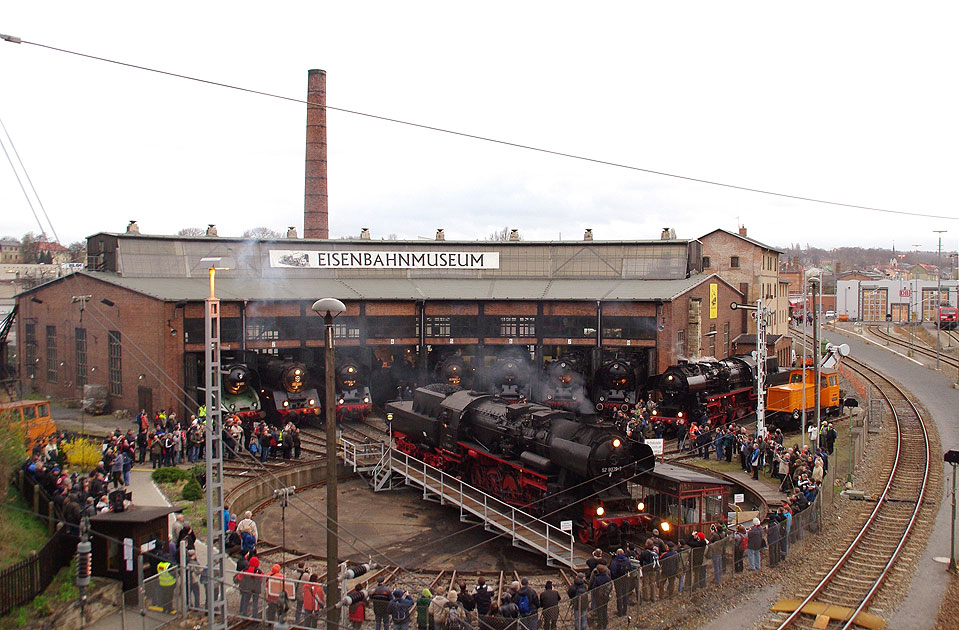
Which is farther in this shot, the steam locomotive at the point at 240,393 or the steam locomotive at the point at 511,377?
the steam locomotive at the point at 511,377

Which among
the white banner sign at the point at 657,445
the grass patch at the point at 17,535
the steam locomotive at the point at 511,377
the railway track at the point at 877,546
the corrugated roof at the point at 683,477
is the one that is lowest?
the railway track at the point at 877,546

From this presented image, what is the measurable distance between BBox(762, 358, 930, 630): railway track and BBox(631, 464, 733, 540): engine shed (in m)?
3.09

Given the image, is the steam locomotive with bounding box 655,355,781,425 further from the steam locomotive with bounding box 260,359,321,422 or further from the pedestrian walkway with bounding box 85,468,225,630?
the pedestrian walkway with bounding box 85,468,225,630

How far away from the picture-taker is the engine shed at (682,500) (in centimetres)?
1823

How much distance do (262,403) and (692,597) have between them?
73.6 feet

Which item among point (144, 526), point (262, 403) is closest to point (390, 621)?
point (144, 526)

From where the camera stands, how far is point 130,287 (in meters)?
31.4

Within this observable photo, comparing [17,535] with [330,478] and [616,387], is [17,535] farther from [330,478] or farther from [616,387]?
[616,387]

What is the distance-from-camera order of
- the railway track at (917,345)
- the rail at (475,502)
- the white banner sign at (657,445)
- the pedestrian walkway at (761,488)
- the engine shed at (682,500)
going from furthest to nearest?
the railway track at (917,345) → the white banner sign at (657,445) → the pedestrian walkway at (761,488) → the engine shed at (682,500) → the rail at (475,502)

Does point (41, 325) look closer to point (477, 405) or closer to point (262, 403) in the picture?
point (262, 403)

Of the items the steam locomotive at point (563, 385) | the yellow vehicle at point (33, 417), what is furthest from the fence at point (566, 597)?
the steam locomotive at point (563, 385)

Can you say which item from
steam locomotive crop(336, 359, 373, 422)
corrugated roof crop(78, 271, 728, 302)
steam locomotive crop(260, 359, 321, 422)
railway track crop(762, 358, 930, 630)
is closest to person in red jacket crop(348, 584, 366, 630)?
railway track crop(762, 358, 930, 630)

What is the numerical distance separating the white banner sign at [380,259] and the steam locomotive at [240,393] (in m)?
9.82

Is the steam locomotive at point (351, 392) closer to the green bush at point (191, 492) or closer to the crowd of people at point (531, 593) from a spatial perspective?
the green bush at point (191, 492)
